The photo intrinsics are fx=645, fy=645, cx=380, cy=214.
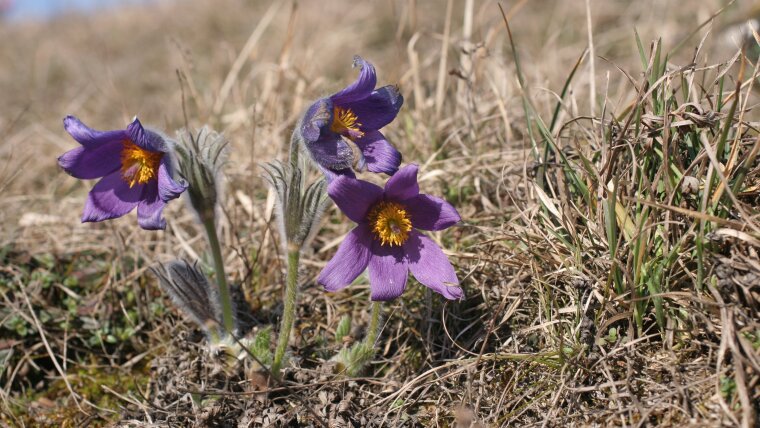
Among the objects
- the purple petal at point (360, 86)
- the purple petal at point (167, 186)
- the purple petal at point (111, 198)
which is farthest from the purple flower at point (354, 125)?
the purple petal at point (111, 198)

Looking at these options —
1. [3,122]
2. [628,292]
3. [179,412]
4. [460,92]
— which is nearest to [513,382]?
[628,292]

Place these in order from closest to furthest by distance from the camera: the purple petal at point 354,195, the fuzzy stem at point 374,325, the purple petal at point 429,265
Result: the purple petal at point 354,195
the purple petal at point 429,265
the fuzzy stem at point 374,325

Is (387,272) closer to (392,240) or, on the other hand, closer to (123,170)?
(392,240)

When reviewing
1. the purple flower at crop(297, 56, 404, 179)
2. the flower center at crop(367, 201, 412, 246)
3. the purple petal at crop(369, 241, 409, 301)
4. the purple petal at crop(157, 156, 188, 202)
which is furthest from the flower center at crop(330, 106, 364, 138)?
the purple petal at crop(157, 156, 188, 202)

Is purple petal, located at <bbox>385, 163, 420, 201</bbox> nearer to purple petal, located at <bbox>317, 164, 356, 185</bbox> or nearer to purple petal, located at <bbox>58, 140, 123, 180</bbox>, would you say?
purple petal, located at <bbox>317, 164, 356, 185</bbox>

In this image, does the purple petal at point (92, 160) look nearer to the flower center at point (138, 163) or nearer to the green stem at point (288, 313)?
the flower center at point (138, 163)

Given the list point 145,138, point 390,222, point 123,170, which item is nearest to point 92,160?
point 123,170
